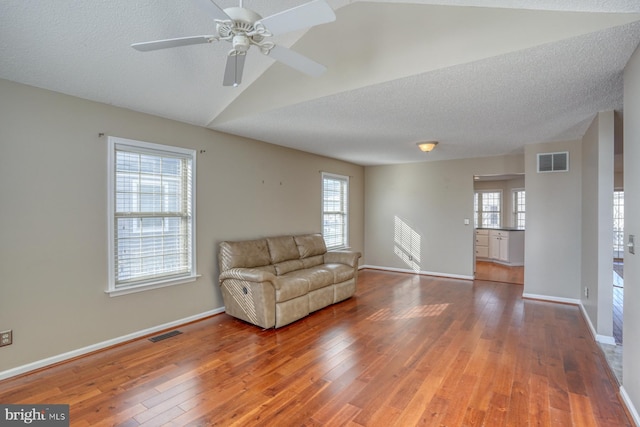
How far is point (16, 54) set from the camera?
2.32 m

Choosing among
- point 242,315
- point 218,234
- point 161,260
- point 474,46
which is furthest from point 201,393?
point 474,46

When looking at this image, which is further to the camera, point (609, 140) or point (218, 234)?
point (218, 234)

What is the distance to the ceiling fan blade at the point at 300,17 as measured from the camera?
1.53 metres

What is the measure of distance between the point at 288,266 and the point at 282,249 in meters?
0.28

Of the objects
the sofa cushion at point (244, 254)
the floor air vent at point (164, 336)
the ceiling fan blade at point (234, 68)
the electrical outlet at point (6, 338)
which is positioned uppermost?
the ceiling fan blade at point (234, 68)

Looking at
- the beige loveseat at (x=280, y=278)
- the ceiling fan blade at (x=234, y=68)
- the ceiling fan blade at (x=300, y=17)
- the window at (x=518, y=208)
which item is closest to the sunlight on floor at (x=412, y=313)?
the beige loveseat at (x=280, y=278)

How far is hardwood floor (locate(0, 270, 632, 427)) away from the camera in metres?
2.11

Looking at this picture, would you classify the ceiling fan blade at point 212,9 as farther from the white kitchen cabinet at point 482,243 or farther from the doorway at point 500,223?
the white kitchen cabinet at point 482,243

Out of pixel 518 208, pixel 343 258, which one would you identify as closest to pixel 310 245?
pixel 343 258

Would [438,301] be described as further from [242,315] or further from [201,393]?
[201,393]

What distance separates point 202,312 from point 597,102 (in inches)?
193

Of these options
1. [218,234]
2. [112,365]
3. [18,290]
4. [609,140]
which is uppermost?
[609,140]

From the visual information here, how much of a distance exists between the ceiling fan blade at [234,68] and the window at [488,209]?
8.43m

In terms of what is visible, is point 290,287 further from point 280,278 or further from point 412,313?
point 412,313
